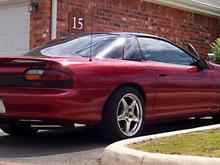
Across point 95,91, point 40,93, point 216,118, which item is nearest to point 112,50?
point 95,91

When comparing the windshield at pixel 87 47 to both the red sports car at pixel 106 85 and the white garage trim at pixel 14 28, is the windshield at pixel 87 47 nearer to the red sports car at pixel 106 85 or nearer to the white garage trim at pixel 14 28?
the red sports car at pixel 106 85

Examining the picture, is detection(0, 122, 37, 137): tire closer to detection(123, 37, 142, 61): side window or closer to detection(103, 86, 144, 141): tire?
detection(103, 86, 144, 141): tire

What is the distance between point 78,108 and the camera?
6.60 metres

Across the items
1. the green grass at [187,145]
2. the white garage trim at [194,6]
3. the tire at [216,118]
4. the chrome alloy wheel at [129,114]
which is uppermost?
the white garage trim at [194,6]

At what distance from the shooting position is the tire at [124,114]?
6.89 m

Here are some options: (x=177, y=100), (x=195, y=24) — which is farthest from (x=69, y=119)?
(x=195, y=24)

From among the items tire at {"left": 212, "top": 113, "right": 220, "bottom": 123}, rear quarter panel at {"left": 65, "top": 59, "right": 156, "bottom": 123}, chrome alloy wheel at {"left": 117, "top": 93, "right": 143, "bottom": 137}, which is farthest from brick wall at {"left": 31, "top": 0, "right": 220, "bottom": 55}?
chrome alloy wheel at {"left": 117, "top": 93, "right": 143, "bottom": 137}

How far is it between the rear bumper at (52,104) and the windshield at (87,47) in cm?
74

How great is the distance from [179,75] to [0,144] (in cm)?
262

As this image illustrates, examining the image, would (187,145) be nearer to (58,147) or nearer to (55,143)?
(58,147)

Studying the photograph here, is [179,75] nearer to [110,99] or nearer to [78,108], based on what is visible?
[110,99]

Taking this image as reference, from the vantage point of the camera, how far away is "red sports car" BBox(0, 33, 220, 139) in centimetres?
657

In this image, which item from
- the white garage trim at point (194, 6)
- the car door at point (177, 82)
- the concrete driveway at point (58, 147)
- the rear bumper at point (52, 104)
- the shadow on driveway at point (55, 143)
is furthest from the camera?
the white garage trim at point (194, 6)

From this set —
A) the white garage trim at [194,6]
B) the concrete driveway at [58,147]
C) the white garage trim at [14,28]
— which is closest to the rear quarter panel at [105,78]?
the concrete driveway at [58,147]
